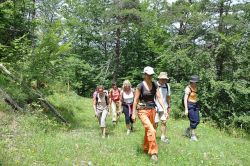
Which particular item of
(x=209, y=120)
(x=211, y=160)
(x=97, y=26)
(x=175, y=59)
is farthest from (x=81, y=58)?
(x=211, y=160)

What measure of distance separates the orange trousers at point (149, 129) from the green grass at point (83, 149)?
283 mm

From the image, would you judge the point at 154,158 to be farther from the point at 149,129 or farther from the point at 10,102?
the point at 10,102

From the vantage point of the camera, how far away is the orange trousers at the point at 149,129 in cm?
968

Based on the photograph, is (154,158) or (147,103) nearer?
(154,158)

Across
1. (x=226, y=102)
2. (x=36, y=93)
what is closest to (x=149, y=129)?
(x=36, y=93)

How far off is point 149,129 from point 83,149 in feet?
6.32

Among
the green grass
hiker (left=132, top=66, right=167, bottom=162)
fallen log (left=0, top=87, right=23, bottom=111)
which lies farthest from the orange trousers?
fallen log (left=0, top=87, right=23, bottom=111)

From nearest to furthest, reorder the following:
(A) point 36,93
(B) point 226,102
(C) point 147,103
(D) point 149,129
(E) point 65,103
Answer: (D) point 149,129
(C) point 147,103
(A) point 36,93
(E) point 65,103
(B) point 226,102

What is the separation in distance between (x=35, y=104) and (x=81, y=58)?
3085 centimetres

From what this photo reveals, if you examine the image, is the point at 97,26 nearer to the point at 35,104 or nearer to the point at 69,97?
the point at 69,97

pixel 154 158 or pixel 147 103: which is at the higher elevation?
pixel 147 103

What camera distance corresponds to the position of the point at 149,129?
31.9ft

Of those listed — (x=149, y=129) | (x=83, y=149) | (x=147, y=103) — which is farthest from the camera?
(x=83, y=149)

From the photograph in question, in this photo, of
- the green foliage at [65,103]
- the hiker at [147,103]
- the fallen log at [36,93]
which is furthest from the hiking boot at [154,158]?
the green foliage at [65,103]
